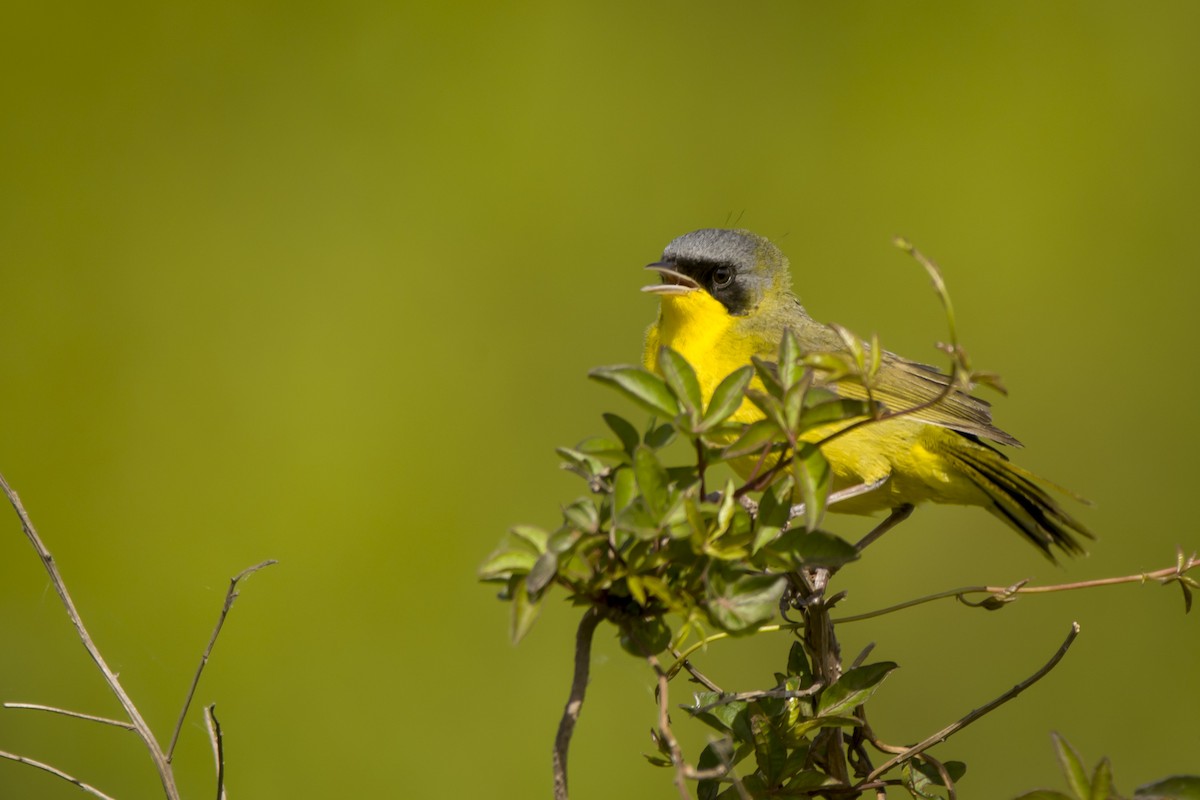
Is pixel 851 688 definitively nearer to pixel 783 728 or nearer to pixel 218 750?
pixel 783 728

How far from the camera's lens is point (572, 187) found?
4.08m

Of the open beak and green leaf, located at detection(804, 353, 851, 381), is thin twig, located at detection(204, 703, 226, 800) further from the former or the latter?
the open beak

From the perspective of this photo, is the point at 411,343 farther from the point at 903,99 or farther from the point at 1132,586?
the point at 1132,586

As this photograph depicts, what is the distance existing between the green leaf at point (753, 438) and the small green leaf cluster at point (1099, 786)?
1.13 feet

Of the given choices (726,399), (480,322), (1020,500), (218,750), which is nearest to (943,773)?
(726,399)

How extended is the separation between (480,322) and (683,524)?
9.83ft

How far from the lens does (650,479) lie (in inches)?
37.6

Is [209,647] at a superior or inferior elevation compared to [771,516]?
inferior

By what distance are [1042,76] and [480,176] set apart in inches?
82.3

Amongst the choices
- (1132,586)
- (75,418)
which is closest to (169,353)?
(75,418)

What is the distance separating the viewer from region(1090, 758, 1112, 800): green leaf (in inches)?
37.2

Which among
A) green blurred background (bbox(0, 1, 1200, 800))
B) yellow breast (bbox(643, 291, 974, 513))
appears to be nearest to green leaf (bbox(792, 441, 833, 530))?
yellow breast (bbox(643, 291, 974, 513))

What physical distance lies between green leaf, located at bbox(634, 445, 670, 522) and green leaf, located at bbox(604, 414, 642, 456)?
7 cm

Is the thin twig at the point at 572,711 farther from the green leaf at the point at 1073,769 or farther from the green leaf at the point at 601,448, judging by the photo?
the green leaf at the point at 1073,769
